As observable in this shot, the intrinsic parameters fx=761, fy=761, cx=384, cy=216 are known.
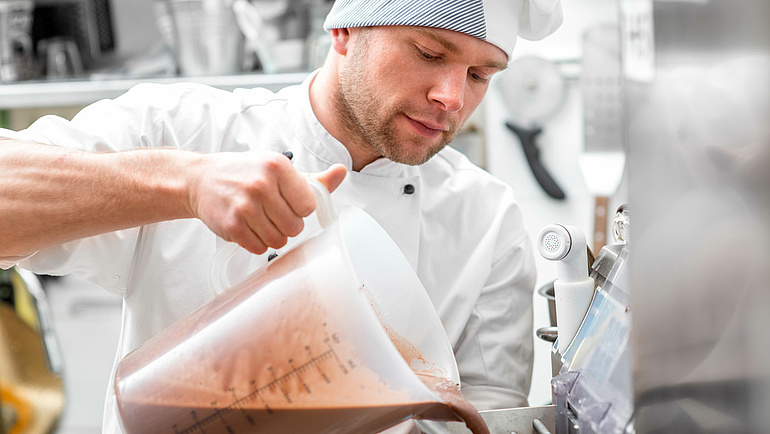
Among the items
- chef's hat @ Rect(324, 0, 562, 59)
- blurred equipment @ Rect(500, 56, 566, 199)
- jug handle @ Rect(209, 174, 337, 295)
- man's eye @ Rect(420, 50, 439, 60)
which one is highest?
chef's hat @ Rect(324, 0, 562, 59)

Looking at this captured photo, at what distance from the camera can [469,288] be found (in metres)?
1.24

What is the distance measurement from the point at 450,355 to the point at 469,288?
437 mm

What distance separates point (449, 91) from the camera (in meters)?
1.04

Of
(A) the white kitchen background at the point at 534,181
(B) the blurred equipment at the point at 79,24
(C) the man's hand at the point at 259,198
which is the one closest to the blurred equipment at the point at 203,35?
(A) the white kitchen background at the point at 534,181

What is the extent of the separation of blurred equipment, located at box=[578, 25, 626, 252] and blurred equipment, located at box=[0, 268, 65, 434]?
1604 mm

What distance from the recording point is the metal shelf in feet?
7.13

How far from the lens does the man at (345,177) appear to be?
2.77 ft

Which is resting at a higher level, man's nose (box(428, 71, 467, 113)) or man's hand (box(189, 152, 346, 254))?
man's nose (box(428, 71, 467, 113))

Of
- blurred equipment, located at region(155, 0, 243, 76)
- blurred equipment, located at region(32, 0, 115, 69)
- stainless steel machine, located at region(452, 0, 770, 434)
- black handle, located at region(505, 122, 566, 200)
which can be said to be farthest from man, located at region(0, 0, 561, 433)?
blurred equipment, located at region(32, 0, 115, 69)

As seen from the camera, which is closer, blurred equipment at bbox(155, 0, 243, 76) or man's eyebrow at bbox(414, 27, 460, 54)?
man's eyebrow at bbox(414, 27, 460, 54)

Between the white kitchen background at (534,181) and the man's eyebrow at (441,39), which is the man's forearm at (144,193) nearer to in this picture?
the man's eyebrow at (441,39)

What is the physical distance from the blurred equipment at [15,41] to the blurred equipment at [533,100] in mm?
1559

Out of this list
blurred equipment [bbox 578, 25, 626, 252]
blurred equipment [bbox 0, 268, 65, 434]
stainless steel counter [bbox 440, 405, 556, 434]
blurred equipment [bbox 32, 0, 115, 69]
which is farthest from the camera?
blurred equipment [bbox 32, 0, 115, 69]

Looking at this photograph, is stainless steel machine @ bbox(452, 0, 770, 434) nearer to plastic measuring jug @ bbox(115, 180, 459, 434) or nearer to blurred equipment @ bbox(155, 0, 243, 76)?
plastic measuring jug @ bbox(115, 180, 459, 434)
